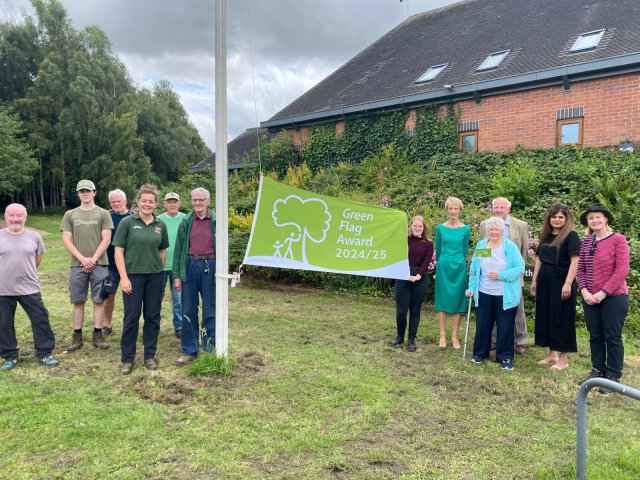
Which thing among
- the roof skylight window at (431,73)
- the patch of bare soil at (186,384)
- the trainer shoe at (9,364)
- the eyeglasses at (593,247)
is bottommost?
the patch of bare soil at (186,384)

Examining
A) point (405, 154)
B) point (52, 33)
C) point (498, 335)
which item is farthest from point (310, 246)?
point (52, 33)

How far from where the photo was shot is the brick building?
39.6 ft

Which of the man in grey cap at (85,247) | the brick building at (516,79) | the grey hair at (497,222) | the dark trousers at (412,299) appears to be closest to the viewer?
the grey hair at (497,222)

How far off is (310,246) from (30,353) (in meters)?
3.48

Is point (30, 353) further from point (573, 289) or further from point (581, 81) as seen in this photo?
point (581, 81)

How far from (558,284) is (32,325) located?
5.70 meters

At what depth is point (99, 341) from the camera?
5.68m

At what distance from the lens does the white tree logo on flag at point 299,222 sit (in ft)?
18.4

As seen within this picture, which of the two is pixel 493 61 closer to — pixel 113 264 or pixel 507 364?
pixel 507 364

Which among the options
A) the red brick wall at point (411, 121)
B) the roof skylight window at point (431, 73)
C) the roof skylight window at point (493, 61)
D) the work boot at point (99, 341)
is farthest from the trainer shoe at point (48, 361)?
the roof skylight window at point (431, 73)

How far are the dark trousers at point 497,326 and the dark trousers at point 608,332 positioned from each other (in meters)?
0.78

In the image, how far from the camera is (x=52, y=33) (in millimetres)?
37562

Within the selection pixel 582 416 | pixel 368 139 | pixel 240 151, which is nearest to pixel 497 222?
pixel 582 416

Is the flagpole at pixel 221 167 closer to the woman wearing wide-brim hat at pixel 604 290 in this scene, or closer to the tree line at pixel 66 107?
the woman wearing wide-brim hat at pixel 604 290
